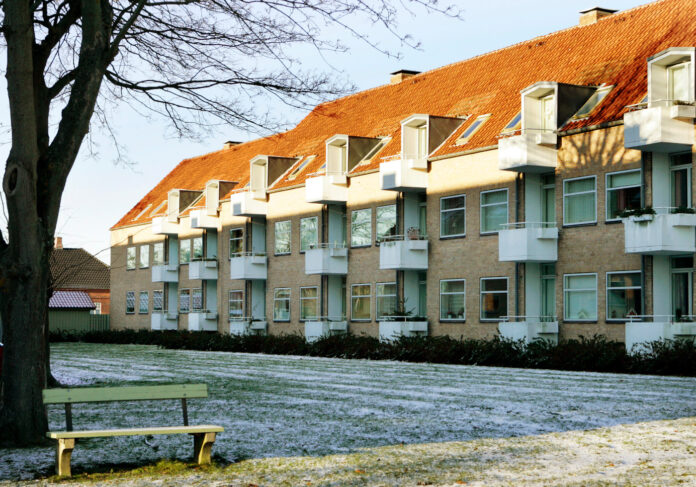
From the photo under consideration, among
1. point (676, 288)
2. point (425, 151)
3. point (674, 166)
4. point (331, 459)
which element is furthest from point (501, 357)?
point (331, 459)

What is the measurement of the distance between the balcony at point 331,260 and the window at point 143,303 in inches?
879

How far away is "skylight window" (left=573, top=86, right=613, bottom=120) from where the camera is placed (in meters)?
31.3

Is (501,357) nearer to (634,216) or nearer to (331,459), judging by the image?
(634,216)

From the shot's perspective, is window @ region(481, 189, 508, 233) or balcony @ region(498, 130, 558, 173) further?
window @ region(481, 189, 508, 233)

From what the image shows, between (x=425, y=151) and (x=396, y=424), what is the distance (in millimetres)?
25103

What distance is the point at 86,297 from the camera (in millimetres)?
69438

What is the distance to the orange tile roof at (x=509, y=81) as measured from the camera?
102 ft

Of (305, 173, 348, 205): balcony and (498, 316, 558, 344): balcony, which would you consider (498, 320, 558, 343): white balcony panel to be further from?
(305, 173, 348, 205): balcony

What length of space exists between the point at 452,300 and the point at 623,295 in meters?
7.67

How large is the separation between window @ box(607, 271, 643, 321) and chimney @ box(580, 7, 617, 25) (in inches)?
463

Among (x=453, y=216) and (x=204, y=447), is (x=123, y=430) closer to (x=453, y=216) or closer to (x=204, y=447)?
(x=204, y=447)

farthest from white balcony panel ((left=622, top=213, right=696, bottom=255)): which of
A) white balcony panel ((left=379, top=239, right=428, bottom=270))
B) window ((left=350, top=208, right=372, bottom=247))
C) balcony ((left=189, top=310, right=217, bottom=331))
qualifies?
balcony ((left=189, top=310, right=217, bottom=331))

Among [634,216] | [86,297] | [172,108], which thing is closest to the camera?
[172,108]

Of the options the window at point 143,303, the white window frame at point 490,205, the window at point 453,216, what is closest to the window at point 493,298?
the white window frame at point 490,205
